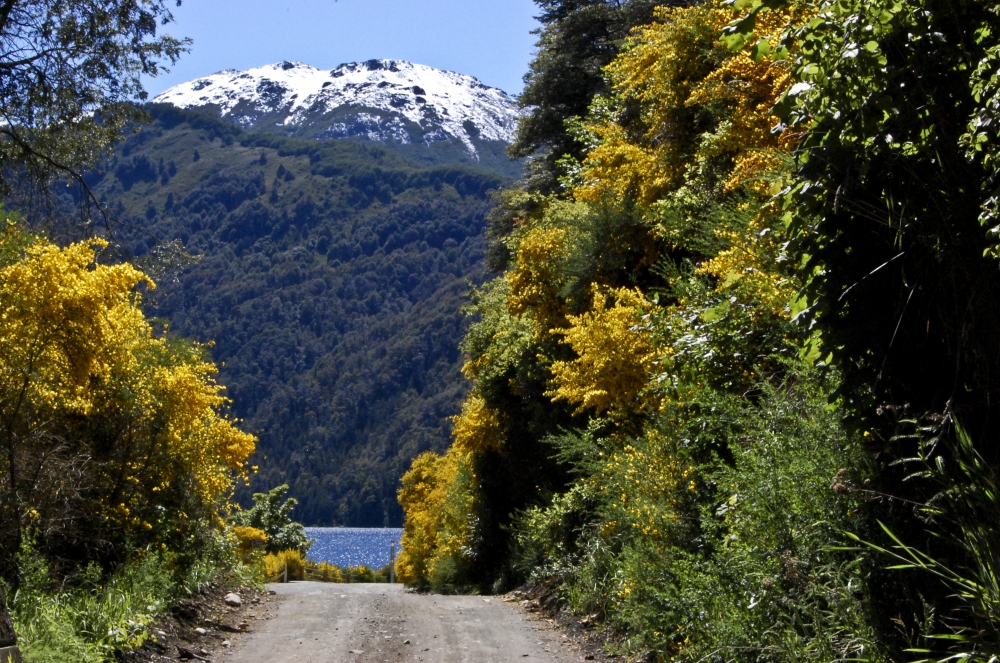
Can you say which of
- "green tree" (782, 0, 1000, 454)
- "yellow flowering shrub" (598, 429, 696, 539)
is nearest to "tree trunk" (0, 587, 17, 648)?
"yellow flowering shrub" (598, 429, 696, 539)

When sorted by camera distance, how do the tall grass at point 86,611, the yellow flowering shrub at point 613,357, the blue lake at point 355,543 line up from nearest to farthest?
the tall grass at point 86,611, the yellow flowering shrub at point 613,357, the blue lake at point 355,543

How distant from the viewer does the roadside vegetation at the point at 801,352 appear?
4.86 m

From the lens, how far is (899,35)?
4.99 meters

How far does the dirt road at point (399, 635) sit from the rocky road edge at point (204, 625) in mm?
261

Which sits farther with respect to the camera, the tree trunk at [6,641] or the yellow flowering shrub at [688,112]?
the yellow flowering shrub at [688,112]

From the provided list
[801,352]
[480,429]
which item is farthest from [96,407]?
[480,429]

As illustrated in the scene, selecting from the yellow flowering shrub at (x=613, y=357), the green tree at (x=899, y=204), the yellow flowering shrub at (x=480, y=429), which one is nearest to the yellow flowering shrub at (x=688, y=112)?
the yellow flowering shrub at (x=613, y=357)

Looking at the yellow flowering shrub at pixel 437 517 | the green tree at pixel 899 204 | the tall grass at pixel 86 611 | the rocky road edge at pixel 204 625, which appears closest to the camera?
the green tree at pixel 899 204

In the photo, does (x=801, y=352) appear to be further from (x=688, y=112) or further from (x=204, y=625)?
(x=688, y=112)

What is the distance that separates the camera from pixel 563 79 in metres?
30.8

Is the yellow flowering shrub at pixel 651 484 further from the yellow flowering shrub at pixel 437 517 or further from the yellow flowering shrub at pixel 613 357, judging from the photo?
the yellow flowering shrub at pixel 437 517

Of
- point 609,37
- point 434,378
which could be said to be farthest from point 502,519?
point 434,378

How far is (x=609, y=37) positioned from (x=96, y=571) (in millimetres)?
24035

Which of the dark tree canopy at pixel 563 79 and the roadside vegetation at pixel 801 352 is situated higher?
the dark tree canopy at pixel 563 79
